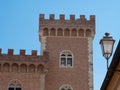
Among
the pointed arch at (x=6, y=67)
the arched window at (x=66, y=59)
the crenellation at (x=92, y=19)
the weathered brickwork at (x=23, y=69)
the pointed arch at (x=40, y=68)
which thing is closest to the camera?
the weathered brickwork at (x=23, y=69)

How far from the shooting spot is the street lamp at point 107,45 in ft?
45.1

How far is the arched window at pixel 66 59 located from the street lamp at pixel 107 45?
2903 cm

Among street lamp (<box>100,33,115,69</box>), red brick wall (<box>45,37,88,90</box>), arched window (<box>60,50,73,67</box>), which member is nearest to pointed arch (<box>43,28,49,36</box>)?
red brick wall (<box>45,37,88,90</box>)

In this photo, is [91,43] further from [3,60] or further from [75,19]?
[3,60]

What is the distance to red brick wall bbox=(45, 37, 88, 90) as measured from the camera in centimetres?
4191

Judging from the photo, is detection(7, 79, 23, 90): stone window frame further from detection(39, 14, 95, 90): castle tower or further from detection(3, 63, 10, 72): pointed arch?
detection(39, 14, 95, 90): castle tower

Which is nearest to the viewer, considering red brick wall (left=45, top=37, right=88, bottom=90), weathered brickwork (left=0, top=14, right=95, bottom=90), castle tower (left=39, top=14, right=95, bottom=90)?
weathered brickwork (left=0, top=14, right=95, bottom=90)

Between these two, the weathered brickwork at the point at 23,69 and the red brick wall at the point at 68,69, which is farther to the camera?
the red brick wall at the point at 68,69

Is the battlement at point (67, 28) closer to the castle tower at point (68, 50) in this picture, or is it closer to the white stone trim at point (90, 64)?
the castle tower at point (68, 50)

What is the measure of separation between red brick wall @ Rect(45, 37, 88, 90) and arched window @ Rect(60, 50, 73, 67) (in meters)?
0.39

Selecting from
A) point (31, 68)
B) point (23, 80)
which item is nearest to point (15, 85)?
point (23, 80)

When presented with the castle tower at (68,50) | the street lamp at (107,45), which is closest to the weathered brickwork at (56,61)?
the castle tower at (68,50)

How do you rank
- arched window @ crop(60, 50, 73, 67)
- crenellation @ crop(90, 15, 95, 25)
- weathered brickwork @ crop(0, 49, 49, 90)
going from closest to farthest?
weathered brickwork @ crop(0, 49, 49, 90) → arched window @ crop(60, 50, 73, 67) → crenellation @ crop(90, 15, 95, 25)

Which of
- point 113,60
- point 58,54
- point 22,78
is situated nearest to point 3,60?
point 22,78
